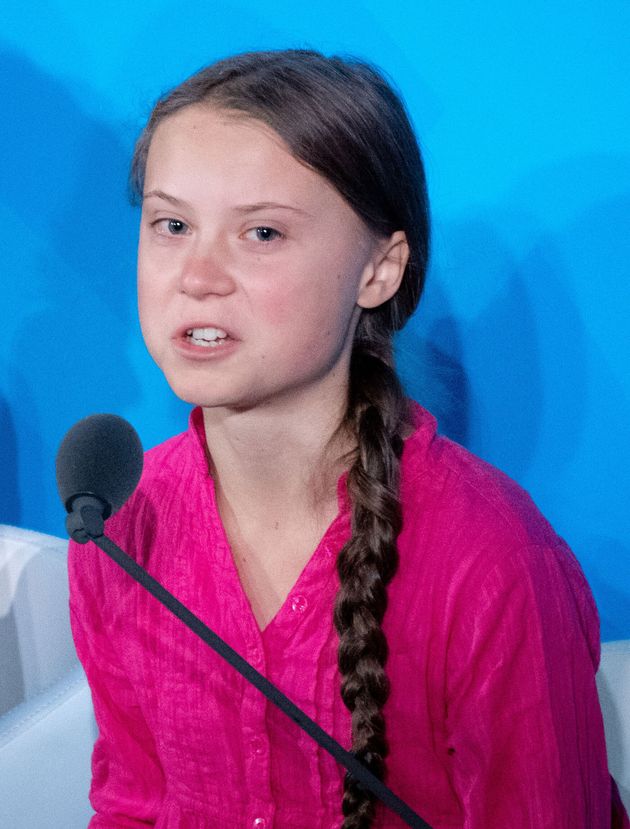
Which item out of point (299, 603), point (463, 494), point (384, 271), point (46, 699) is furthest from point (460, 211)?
point (46, 699)

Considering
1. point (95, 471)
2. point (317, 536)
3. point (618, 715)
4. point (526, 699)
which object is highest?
point (95, 471)

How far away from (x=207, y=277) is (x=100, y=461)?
19cm

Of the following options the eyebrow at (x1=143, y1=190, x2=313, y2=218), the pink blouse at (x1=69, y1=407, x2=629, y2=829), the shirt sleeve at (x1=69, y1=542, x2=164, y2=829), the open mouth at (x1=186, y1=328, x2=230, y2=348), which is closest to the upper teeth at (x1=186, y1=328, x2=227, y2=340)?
the open mouth at (x1=186, y1=328, x2=230, y2=348)

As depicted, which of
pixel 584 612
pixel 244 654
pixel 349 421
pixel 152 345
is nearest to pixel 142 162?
pixel 152 345

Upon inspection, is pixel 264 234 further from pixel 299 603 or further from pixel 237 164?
pixel 299 603

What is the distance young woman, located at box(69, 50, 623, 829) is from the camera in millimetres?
867

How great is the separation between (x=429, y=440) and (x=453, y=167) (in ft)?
1.27

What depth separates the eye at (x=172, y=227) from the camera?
897 mm

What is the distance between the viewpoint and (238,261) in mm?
852

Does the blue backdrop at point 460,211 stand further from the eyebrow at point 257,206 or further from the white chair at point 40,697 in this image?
the eyebrow at point 257,206

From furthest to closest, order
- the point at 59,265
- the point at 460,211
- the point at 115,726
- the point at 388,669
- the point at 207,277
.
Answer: the point at 59,265, the point at 460,211, the point at 115,726, the point at 388,669, the point at 207,277

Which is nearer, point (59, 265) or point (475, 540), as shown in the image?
point (475, 540)

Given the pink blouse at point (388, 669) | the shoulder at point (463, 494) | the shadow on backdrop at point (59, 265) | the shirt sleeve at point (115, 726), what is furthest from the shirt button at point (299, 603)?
the shadow on backdrop at point (59, 265)

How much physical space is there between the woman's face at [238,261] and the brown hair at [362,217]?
22 mm
